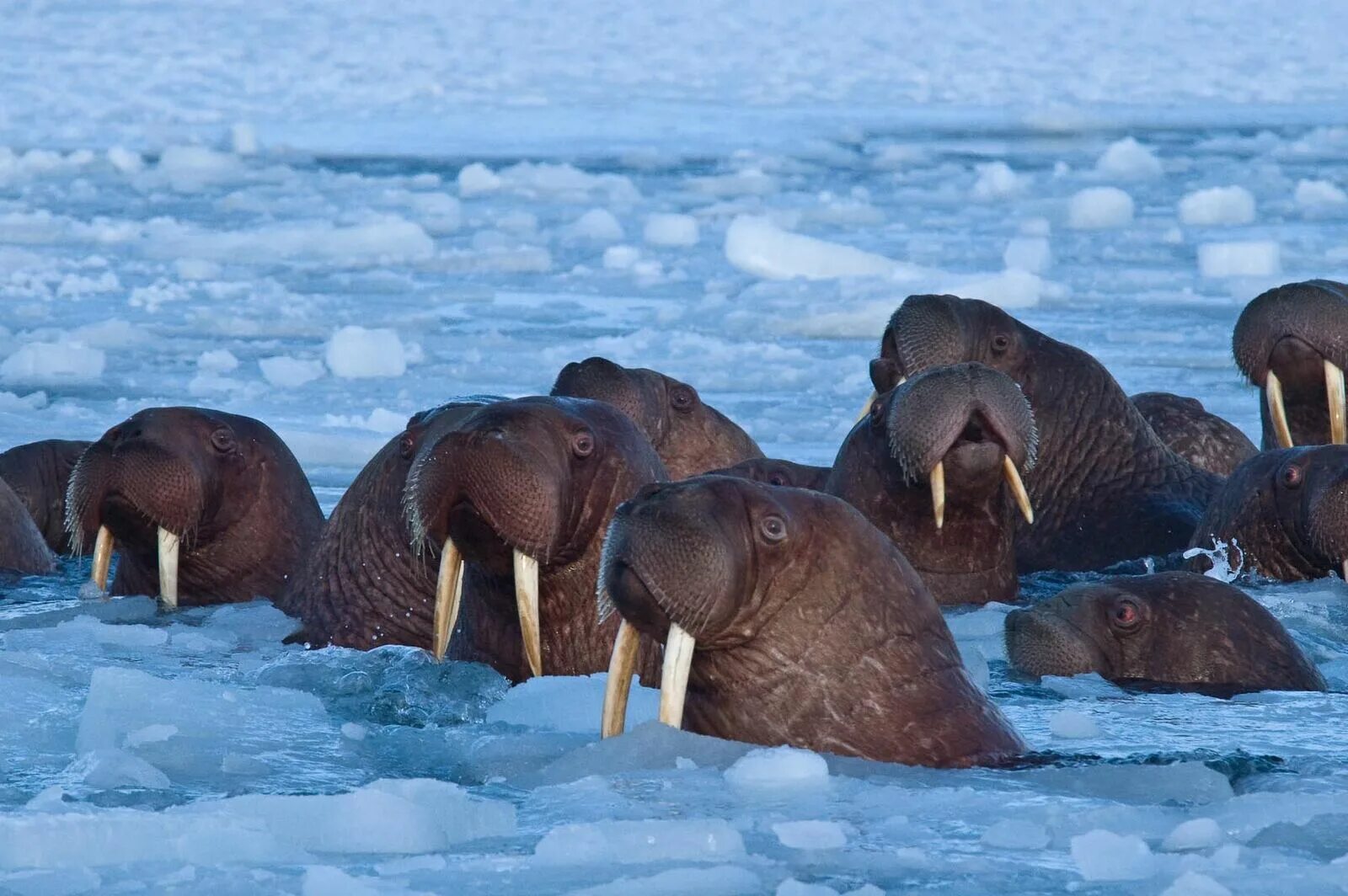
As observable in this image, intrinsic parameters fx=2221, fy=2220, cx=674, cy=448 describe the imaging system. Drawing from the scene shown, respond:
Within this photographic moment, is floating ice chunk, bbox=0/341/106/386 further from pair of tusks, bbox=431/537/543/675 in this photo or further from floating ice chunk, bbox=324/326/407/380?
pair of tusks, bbox=431/537/543/675

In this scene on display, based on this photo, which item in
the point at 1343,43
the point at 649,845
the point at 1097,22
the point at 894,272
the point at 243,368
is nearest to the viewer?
the point at 649,845

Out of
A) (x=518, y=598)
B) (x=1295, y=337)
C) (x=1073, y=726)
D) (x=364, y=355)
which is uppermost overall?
(x=1295, y=337)

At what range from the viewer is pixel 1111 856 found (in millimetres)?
4055

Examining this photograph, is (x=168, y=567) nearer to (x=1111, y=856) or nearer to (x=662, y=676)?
(x=662, y=676)

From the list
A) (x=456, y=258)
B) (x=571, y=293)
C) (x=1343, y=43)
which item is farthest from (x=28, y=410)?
(x=1343, y=43)

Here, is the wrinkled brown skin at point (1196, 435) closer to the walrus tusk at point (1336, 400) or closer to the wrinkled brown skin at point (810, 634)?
the walrus tusk at point (1336, 400)

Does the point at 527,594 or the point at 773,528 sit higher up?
the point at 773,528

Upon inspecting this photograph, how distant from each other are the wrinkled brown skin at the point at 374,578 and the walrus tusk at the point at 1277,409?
3.47 metres

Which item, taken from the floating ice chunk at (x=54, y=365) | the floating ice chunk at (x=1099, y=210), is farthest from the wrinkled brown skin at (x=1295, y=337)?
the floating ice chunk at (x=1099, y=210)

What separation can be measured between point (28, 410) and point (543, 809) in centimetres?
737

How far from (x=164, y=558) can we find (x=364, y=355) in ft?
17.3

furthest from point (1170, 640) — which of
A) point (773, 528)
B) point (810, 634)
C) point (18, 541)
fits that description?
point (18, 541)

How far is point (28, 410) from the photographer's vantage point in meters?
11.2

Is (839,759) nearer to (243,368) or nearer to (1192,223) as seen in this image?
(243,368)
